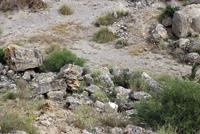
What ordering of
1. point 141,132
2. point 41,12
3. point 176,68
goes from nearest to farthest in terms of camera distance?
point 141,132
point 176,68
point 41,12

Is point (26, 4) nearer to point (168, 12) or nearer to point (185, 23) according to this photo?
point (168, 12)

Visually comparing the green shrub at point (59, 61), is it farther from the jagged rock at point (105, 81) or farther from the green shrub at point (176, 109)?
the green shrub at point (176, 109)

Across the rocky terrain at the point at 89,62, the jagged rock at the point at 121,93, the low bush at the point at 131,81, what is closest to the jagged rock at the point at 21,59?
the rocky terrain at the point at 89,62

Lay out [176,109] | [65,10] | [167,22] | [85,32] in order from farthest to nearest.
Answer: [65,10] < [85,32] < [167,22] < [176,109]

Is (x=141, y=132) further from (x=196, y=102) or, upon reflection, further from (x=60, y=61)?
(x=60, y=61)

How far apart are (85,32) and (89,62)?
571 cm

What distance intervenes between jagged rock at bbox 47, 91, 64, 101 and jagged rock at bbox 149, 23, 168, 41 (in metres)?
9.19

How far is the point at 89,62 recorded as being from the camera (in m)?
10.7

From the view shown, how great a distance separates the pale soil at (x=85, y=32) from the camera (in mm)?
10883

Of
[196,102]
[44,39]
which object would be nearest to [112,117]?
[196,102]

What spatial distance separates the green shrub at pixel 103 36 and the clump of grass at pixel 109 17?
5.99ft

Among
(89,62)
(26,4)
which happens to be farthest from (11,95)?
(26,4)

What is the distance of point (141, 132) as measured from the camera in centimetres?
321

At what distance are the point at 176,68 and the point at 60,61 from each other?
6.16 meters
